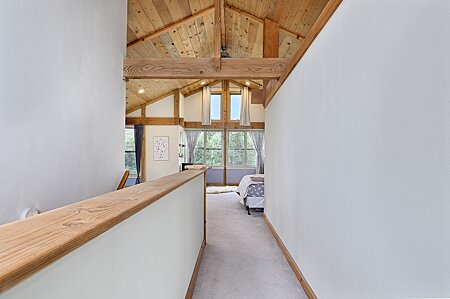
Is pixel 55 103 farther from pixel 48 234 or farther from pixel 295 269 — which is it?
pixel 295 269

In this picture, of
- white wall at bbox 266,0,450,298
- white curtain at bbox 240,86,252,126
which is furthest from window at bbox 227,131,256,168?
white wall at bbox 266,0,450,298

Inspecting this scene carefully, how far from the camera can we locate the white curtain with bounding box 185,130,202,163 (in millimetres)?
9516

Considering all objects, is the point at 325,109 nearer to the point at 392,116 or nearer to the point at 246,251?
the point at 392,116

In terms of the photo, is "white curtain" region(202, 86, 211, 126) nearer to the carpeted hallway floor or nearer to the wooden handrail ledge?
the carpeted hallway floor

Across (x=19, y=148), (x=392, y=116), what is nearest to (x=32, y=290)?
(x=392, y=116)

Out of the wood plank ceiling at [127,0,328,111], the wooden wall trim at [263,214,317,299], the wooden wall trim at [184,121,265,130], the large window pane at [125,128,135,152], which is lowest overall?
the wooden wall trim at [263,214,317,299]

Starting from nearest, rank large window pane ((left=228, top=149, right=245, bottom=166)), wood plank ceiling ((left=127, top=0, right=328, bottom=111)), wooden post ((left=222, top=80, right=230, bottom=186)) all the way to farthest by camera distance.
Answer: wood plank ceiling ((left=127, top=0, right=328, bottom=111)), wooden post ((left=222, top=80, right=230, bottom=186)), large window pane ((left=228, top=149, right=245, bottom=166))

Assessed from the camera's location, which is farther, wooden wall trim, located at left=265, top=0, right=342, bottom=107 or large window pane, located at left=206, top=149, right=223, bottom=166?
large window pane, located at left=206, top=149, right=223, bottom=166

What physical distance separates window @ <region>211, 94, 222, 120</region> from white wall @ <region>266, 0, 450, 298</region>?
7627 millimetres

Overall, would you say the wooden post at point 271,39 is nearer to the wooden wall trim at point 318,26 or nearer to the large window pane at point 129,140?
the wooden wall trim at point 318,26

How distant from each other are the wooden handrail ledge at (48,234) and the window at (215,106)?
8912 mm

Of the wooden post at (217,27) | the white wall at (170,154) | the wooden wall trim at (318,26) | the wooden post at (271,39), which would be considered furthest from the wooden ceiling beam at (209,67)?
the white wall at (170,154)

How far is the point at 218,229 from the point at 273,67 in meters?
2.38

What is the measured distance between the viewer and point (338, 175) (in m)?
1.51
